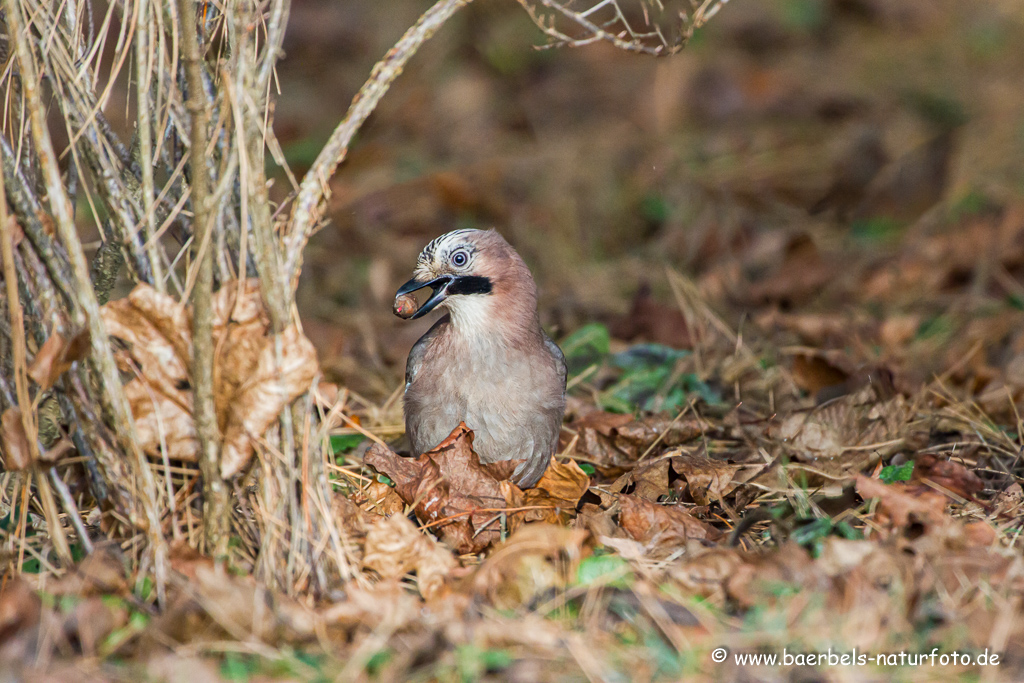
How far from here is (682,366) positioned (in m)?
5.19

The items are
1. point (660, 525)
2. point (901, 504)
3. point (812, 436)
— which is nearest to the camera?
point (901, 504)

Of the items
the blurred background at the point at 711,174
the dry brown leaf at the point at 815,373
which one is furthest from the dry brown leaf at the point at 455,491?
the dry brown leaf at the point at 815,373

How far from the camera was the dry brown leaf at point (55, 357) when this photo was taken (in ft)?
8.00

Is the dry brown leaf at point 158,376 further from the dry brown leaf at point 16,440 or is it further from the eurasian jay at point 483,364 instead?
the eurasian jay at point 483,364

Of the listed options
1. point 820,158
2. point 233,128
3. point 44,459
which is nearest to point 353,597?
point 44,459

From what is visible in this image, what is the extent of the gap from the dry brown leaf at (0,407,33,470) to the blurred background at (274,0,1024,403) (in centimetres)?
259

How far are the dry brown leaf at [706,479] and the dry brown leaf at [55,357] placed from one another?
2008mm

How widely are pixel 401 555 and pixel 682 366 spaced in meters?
2.74

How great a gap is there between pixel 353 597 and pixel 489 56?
769 cm

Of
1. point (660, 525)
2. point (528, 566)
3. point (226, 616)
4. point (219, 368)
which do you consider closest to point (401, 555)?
point (528, 566)

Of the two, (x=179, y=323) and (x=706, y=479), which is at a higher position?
(x=179, y=323)

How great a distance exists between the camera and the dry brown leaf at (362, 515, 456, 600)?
2.74 meters

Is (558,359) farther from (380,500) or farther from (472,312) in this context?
(380,500)

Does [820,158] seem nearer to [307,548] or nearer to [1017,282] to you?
[1017,282]
